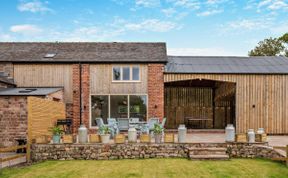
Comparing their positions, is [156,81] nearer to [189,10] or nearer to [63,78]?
[63,78]

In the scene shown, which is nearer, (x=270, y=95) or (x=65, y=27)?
(x=270, y=95)

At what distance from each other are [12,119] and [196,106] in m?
12.1

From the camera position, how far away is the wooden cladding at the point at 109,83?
53.7ft

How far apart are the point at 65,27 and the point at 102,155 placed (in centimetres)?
1574

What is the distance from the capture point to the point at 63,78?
53.8ft

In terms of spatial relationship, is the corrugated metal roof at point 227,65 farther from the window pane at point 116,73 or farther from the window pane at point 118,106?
the window pane at point 118,106

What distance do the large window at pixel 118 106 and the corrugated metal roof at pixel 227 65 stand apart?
7.45 ft

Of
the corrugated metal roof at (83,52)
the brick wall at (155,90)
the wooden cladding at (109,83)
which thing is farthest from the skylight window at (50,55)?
the brick wall at (155,90)

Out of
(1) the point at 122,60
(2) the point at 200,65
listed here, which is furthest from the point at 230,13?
(1) the point at 122,60

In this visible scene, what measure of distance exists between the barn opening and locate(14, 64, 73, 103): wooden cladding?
647 centimetres

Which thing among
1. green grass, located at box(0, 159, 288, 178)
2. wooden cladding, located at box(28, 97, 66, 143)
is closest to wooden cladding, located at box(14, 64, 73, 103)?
wooden cladding, located at box(28, 97, 66, 143)

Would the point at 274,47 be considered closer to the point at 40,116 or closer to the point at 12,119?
the point at 40,116

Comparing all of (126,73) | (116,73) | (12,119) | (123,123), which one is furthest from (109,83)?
(12,119)

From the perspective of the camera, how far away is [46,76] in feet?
53.8
